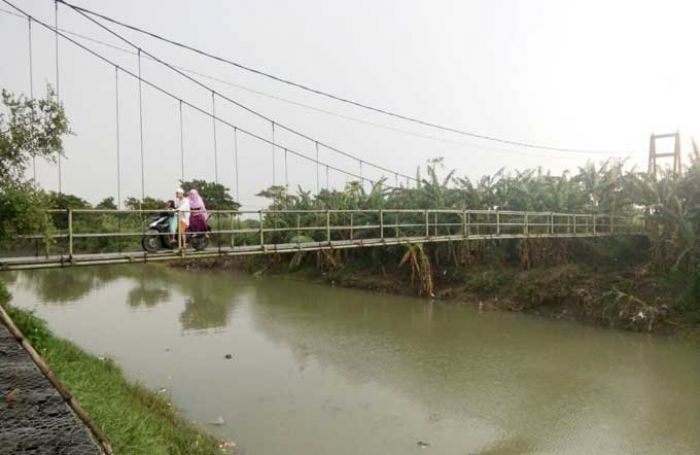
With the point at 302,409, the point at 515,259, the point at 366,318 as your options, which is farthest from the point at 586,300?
the point at 302,409

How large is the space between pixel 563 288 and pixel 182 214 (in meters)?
7.31

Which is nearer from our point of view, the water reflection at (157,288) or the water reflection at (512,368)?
the water reflection at (512,368)

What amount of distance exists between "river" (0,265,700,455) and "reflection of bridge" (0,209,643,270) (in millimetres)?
1464

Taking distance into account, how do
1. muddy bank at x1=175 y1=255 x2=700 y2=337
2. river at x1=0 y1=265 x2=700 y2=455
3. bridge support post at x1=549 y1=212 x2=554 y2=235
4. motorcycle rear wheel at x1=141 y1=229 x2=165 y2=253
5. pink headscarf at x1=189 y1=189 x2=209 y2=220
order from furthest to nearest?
bridge support post at x1=549 y1=212 x2=554 y2=235, muddy bank at x1=175 y1=255 x2=700 y2=337, pink headscarf at x1=189 y1=189 x2=209 y2=220, motorcycle rear wheel at x1=141 y1=229 x2=165 y2=253, river at x1=0 y1=265 x2=700 y2=455

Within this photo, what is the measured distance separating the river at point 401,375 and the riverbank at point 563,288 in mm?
465

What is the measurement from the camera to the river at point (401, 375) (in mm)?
4578

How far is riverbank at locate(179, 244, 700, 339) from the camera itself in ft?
28.0

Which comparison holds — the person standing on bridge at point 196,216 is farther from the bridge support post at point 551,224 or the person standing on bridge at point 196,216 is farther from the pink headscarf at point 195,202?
the bridge support post at point 551,224

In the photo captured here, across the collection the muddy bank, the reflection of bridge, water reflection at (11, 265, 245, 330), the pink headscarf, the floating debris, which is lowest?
water reflection at (11, 265, 245, 330)

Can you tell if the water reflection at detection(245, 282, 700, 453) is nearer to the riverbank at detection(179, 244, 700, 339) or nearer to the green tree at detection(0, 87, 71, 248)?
the riverbank at detection(179, 244, 700, 339)

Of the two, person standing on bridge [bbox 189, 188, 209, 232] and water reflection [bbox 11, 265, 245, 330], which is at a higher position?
person standing on bridge [bbox 189, 188, 209, 232]

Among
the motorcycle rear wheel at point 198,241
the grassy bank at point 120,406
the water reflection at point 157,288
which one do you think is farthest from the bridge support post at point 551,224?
the grassy bank at point 120,406

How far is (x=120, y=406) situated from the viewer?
157 inches

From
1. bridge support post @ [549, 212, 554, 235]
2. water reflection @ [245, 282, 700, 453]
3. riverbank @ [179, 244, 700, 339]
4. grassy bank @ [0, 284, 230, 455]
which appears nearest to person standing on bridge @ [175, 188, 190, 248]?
grassy bank @ [0, 284, 230, 455]
